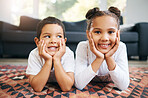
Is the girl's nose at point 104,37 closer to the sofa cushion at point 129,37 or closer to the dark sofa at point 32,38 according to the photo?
the dark sofa at point 32,38

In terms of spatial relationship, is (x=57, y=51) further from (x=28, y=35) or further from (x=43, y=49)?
(x=28, y=35)

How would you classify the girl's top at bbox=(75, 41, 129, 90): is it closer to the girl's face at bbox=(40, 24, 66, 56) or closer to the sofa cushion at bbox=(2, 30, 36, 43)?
the girl's face at bbox=(40, 24, 66, 56)

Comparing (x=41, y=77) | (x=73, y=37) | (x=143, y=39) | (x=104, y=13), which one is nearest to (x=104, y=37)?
(x=104, y=13)

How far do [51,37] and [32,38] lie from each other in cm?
136

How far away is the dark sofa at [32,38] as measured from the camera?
185cm

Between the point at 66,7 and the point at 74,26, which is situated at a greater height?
→ the point at 66,7

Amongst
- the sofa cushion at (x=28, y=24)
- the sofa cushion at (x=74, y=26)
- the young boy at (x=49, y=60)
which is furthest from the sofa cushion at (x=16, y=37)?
the young boy at (x=49, y=60)

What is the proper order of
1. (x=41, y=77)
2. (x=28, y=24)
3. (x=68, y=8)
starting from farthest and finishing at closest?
(x=68, y=8) → (x=28, y=24) → (x=41, y=77)

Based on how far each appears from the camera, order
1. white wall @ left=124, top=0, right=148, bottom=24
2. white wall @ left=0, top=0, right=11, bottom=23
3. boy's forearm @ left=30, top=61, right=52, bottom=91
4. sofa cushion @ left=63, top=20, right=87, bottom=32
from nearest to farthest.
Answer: boy's forearm @ left=30, top=61, right=52, bottom=91 → sofa cushion @ left=63, top=20, right=87, bottom=32 → white wall @ left=0, top=0, right=11, bottom=23 → white wall @ left=124, top=0, right=148, bottom=24

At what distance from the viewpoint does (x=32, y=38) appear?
1.86m

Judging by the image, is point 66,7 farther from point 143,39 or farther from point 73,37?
point 143,39

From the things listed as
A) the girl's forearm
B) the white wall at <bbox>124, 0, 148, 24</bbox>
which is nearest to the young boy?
the girl's forearm

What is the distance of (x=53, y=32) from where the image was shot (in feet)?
2.06

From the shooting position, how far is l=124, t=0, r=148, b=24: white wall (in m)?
3.44
